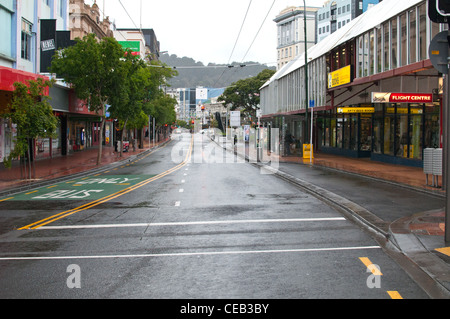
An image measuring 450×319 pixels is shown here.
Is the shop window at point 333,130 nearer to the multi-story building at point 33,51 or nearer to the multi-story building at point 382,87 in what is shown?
the multi-story building at point 382,87

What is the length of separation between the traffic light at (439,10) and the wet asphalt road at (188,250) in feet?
14.4

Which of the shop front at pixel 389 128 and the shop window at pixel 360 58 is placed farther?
the shop window at pixel 360 58

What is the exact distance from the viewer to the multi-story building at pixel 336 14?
104 meters

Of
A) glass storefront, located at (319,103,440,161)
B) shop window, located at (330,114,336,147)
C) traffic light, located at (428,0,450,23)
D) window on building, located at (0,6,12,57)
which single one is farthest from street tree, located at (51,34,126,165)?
traffic light, located at (428,0,450,23)

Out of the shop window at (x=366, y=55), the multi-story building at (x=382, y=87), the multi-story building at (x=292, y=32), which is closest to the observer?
the multi-story building at (x=382, y=87)

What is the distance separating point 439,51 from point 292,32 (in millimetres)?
122570

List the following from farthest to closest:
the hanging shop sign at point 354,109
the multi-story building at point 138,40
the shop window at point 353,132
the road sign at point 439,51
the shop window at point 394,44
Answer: the multi-story building at point 138,40
the shop window at point 353,132
the hanging shop sign at point 354,109
the shop window at point 394,44
the road sign at point 439,51

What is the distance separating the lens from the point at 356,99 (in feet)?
110

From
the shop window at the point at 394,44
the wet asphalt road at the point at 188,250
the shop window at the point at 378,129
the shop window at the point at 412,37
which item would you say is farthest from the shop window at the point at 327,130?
the wet asphalt road at the point at 188,250

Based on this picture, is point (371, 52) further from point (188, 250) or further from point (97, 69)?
point (188, 250)
